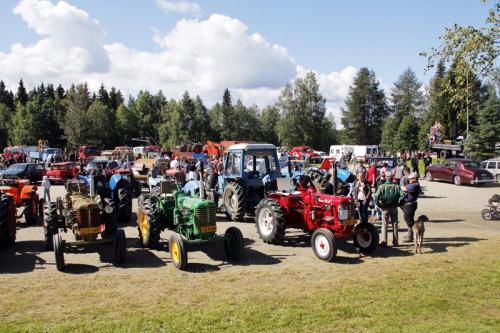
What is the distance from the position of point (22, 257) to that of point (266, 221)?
5.03 meters

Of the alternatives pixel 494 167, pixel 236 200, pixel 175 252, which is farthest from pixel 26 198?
pixel 494 167

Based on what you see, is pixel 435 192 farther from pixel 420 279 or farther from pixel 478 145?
pixel 478 145

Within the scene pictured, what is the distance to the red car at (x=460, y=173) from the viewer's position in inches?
937

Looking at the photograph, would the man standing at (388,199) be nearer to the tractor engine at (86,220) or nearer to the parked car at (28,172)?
the tractor engine at (86,220)

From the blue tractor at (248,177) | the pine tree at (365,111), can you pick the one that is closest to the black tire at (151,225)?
the blue tractor at (248,177)

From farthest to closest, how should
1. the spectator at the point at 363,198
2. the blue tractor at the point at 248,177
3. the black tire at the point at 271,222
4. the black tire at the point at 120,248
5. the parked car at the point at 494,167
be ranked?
the parked car at the point at 494,167 < the blue tractor at the point at 248,177 < the spectator at the point at 363,198 < the black tire at the point at 271,222 < the black tire at the point at 120,248

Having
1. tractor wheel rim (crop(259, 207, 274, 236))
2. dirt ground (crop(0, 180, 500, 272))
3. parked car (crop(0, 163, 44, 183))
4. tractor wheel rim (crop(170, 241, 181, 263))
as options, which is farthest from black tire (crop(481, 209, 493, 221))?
parked car (crop(0, 163, 44, 183))

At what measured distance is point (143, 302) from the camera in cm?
663

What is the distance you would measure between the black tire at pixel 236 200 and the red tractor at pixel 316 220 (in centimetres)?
219

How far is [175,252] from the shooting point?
27.7 feet

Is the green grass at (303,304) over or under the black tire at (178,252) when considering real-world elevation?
under

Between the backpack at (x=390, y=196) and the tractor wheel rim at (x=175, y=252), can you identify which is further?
the backpack at (x=390, y=196)

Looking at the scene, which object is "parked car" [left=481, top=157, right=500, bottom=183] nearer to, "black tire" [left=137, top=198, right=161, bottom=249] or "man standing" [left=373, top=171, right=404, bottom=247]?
"man standing" [left=373, top=171, right=404, bottom=247]

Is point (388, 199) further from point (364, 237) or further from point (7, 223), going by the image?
point (7, 223)
